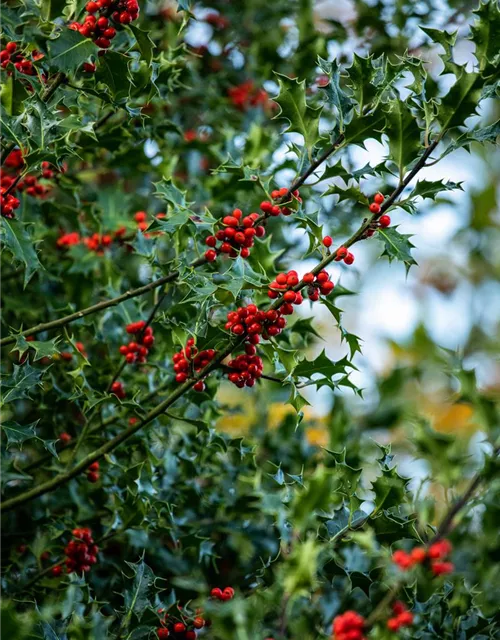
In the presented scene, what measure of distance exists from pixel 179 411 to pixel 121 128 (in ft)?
3.33

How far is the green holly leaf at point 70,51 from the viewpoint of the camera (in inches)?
76.6

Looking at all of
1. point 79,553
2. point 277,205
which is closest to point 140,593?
point 79,553

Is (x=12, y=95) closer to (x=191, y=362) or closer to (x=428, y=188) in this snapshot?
(x=191, y=362)

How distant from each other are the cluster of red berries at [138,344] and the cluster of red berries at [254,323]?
1.94 ft

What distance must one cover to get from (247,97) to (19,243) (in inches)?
86.5

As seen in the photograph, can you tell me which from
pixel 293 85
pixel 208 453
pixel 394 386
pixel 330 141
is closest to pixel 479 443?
pixel 330 141

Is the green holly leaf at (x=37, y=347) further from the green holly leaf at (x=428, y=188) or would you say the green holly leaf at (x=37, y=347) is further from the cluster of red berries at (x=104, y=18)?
the green holly leaf at (x=428, y=188)

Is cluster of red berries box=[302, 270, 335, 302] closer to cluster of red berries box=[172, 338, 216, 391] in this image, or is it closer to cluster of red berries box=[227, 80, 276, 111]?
cluster of red berries box=[172, 338, 216, 391]

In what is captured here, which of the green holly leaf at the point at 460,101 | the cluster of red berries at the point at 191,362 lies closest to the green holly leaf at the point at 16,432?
the cluster of red berries at the point at 191,362

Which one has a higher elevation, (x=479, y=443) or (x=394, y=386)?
(x=479, y=443)

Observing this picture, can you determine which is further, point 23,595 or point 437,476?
point 23,595

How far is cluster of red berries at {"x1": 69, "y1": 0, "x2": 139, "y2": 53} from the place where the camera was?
6.67 ft

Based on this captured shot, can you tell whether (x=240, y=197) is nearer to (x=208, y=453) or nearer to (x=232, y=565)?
(x=208, y=453)

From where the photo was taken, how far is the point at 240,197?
3.21 metres
